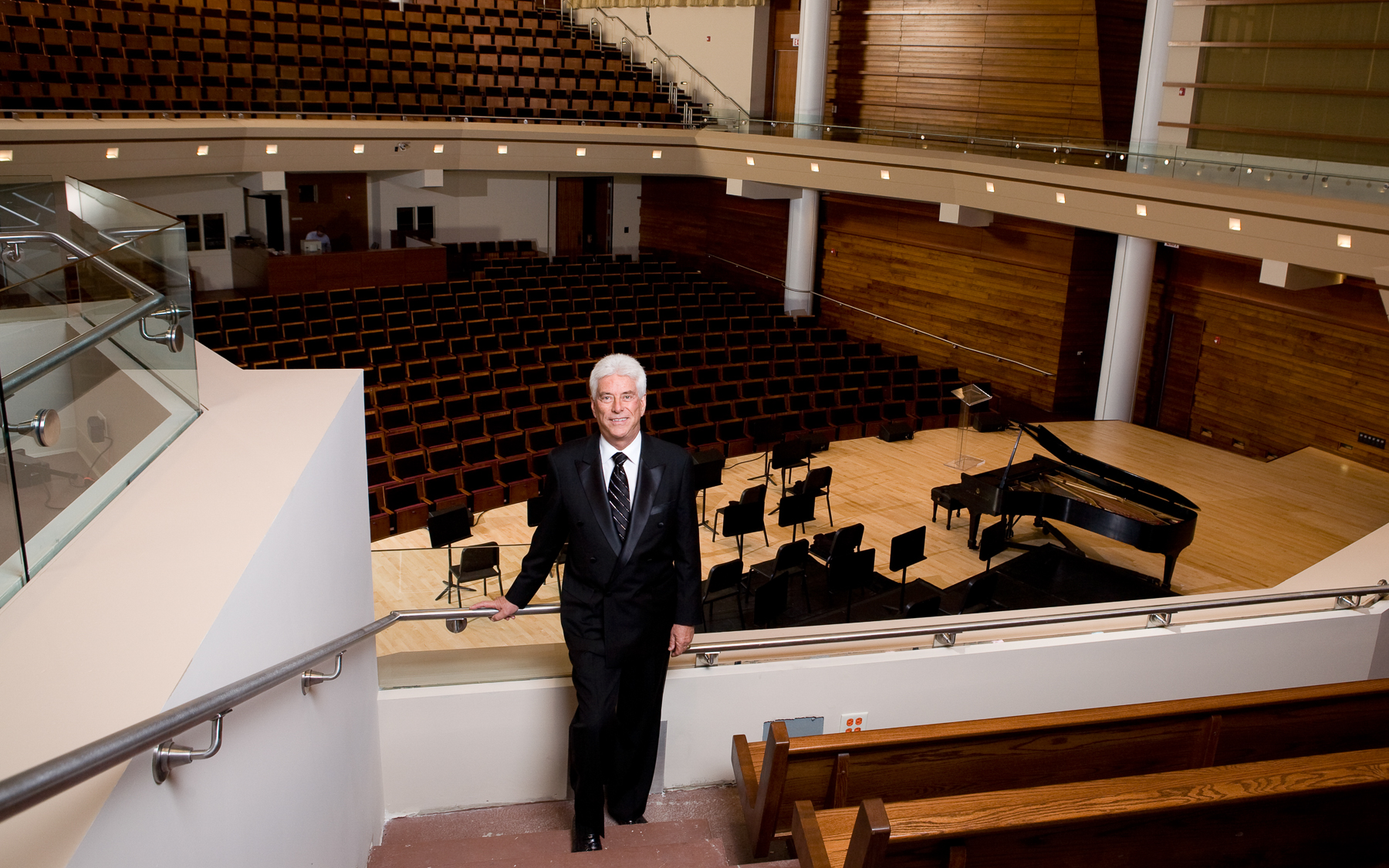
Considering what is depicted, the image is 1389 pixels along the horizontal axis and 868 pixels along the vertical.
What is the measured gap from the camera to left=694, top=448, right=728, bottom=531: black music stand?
7.31 m

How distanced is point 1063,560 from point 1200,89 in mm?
5939

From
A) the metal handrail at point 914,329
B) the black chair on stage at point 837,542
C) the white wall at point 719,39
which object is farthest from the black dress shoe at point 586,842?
the white wall at point 719,39

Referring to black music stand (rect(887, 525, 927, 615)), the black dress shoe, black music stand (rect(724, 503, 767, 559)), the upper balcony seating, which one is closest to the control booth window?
the upper balcony seating

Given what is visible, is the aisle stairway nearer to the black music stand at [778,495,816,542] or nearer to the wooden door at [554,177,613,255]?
the black music stand at [778,495,816,542]

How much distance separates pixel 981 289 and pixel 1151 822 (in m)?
11.1

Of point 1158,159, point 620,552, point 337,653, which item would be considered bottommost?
point 337,653

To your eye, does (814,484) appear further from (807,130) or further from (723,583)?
(807,130)

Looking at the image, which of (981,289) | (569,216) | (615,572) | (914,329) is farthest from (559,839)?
(569,216)

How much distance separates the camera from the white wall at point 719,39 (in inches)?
585

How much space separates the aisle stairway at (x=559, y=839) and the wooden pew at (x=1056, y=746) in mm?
246

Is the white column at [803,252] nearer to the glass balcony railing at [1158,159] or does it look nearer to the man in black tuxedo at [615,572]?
the glass balcony railing at [1158,159]

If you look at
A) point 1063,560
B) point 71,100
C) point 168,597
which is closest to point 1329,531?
point 1063,560

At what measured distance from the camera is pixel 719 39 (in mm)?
15289

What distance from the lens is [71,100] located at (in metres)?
10.9
